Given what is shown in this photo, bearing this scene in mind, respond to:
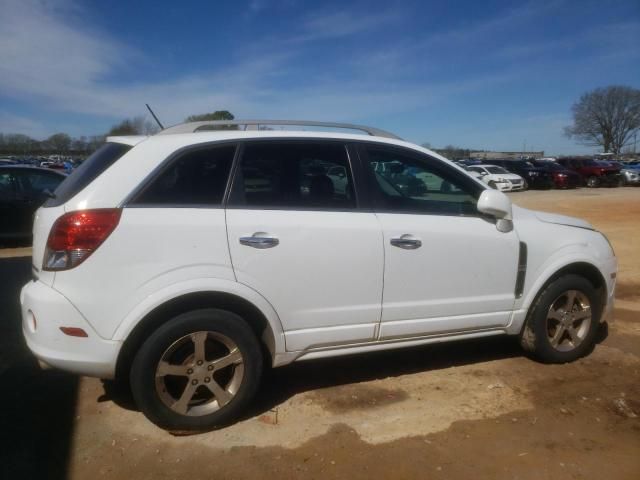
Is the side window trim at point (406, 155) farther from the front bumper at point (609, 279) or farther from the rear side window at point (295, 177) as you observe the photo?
the front bumper at point (609, 279)

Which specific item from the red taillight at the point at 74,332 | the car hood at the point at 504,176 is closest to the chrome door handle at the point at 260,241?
the red taillight at the point at 74,332

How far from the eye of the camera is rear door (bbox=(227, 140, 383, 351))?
9.70 feet

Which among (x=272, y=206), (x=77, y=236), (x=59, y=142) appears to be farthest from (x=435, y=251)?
(x=59, y=142)

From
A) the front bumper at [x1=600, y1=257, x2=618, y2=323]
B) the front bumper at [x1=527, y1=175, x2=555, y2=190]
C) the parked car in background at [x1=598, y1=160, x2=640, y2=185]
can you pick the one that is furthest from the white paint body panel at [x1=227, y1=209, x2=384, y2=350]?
the parked car in background at [x1=598, y1=160, x2=640, y2=185]

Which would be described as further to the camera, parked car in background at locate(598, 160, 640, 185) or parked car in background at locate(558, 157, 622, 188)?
parked car in background at locate(598, 160, 640, 185)

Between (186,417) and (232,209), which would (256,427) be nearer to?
(186,417)

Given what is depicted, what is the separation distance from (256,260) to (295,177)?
638 millimetres

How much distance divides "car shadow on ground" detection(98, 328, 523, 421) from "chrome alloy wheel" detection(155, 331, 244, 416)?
29 centimetres

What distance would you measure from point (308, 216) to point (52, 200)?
154 cm

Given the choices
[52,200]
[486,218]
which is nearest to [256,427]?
[52,200]

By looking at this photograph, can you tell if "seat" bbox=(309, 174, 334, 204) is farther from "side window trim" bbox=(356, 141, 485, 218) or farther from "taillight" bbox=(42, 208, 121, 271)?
A: "taillight" bbox=(42, 208, 121, 271)

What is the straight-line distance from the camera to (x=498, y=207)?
135 inches

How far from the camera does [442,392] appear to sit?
11.6ft

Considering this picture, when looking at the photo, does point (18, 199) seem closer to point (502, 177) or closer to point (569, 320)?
point (569, 320)
